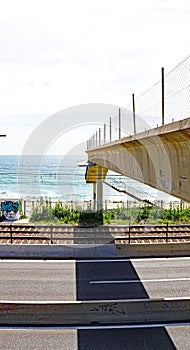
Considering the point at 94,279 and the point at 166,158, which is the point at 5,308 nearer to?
the point at 94,279

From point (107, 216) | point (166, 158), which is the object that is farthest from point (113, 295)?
point (107, 216)

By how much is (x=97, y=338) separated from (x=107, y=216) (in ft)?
56.4

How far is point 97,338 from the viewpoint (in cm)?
1018

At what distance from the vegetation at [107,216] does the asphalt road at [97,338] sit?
13590mm

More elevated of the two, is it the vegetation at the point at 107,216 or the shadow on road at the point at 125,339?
the vegetation at the point at 107,216

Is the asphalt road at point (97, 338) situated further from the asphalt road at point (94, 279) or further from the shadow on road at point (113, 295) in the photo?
the asphalt road at point (94, 279)

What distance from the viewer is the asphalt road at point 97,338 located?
9.69 m

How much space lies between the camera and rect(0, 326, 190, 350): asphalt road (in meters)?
9.69

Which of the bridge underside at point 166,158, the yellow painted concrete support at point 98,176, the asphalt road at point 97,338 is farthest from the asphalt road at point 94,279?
the yellow painted concrete support at point 98,176

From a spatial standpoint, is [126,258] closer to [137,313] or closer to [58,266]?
[58,266]

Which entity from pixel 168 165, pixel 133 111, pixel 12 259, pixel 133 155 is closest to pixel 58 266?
pixel 12 259

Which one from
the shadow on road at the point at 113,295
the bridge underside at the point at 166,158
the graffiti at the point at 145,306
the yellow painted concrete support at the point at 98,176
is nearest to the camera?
the bridge underside at the point at 166,158

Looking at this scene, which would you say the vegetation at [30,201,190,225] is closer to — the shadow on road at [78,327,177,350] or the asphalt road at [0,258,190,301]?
the asphalt road at [0,258,190,301]

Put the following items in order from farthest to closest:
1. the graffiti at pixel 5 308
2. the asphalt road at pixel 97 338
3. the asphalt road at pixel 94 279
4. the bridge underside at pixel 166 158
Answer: the asphalt road at pixel 94 279, the graffiti at pixel 5 308, the asphalt road at pixel 97 338, the bridge underside at pixel 166 158
